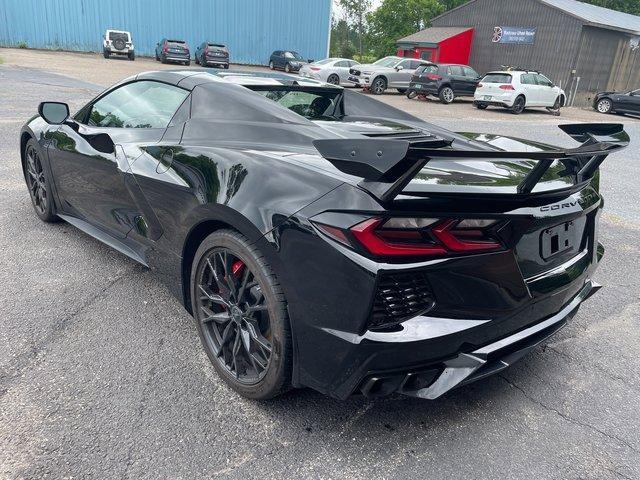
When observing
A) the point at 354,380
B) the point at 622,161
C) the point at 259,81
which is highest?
the point at 259,81

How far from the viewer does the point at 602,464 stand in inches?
83.7

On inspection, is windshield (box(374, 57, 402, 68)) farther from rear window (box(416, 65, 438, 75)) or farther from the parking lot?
the parking lot

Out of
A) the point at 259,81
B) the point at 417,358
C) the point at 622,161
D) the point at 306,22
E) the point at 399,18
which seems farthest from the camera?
the point at 399,18

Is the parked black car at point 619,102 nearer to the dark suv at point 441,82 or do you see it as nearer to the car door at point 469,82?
the car door at point 469,82

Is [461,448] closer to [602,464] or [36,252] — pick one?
[602,464]

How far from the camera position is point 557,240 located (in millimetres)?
2281

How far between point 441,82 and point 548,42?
12491 millimetres

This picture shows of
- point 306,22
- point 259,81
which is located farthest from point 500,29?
point 259,81

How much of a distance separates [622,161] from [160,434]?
35.5 feet

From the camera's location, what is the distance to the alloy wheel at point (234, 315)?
229 cm

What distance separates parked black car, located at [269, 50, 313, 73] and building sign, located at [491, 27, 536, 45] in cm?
1193

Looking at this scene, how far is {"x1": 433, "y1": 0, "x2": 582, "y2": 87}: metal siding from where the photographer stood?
2881 centimetres

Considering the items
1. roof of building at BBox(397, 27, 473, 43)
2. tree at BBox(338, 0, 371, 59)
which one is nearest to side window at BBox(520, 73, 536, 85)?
roof of building at BBox(397, 27, 473, 43)

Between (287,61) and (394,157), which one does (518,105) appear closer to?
(287,61)
